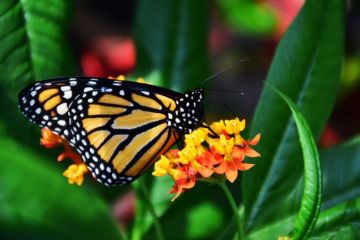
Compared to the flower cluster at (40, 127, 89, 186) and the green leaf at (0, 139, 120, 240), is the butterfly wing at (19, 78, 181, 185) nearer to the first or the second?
the flower cluster at (40, 127, 89, 186)

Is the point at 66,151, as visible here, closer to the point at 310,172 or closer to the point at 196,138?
the point at 196,138

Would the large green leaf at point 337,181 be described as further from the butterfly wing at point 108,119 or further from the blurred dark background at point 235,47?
the blurred dark background at point 235,47

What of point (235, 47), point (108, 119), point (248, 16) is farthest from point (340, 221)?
point (235, 47)

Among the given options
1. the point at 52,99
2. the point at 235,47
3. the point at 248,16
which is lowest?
Result: the point at 235,47

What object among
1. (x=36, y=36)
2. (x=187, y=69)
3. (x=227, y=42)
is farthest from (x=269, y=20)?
(x=36, y=36)

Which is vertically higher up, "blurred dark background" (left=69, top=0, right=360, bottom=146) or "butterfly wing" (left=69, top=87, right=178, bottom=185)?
"butterfly wing" (left=69, top=87, right=178, bottom=185)

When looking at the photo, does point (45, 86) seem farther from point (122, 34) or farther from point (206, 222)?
point (122, 34)

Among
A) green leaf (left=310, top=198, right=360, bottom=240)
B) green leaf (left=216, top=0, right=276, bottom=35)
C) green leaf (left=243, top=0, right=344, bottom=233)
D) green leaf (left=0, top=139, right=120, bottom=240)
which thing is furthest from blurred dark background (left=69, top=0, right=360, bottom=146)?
green leaf (left=0, top=139, right=120, bottom=240)
